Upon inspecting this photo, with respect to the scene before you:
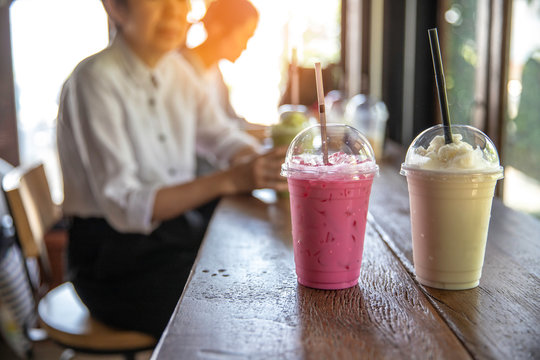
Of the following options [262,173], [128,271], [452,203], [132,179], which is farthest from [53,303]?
[452,203]

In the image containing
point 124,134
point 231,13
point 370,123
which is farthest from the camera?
point 231,13

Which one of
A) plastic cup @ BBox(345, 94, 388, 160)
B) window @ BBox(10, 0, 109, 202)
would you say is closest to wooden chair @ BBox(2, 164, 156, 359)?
plastic cup @ BBox(345, 94, 388, 160)

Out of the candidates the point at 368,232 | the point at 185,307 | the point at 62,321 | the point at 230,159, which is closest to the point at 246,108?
the point at 230,159

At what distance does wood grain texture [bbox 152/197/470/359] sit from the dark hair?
1.81 meters

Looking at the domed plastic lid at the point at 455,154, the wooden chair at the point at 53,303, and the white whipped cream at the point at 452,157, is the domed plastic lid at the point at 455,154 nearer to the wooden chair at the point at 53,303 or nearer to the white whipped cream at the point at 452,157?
the white whipped cream at the point at 452,157

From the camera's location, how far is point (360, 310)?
0.78 meters

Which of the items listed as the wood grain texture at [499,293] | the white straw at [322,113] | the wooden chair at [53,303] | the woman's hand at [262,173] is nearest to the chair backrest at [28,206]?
the wooden chair at [53,303]

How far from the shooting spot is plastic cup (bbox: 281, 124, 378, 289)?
0.83 meters

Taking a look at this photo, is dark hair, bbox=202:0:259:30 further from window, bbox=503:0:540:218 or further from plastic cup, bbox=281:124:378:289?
plastic cup, bbox=281:124:378:289

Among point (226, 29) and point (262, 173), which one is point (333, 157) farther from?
point (226, 29)

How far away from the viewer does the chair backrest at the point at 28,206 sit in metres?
1.73

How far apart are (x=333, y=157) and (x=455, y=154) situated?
180mm

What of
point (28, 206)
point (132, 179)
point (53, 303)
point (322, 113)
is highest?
point (322, 113)

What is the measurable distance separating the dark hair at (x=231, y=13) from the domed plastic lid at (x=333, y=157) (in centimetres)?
185
